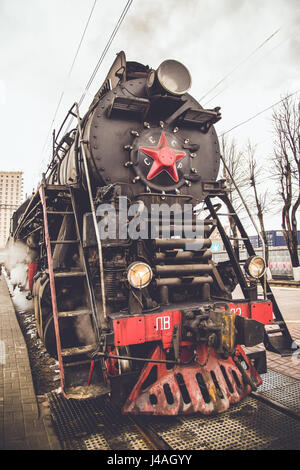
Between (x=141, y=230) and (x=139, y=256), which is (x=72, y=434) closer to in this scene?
(x=139, y=256)

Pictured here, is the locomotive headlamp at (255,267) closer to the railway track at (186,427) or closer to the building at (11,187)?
the railway track at (186,427)

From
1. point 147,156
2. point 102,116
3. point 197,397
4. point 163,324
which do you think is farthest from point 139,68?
point 197,397

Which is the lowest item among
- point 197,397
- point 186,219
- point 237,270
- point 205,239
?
point 197,397

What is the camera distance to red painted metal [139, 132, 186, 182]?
3662mm

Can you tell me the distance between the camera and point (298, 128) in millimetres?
13281

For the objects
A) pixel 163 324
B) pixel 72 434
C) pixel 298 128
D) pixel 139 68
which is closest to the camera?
pixel 72 434

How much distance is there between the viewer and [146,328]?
3.04m

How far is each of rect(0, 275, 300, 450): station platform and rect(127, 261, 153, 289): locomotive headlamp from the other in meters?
1.49

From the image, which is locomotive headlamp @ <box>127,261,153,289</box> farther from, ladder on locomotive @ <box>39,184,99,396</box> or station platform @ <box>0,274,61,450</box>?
station platform @ <box>0,274,61,450</box>

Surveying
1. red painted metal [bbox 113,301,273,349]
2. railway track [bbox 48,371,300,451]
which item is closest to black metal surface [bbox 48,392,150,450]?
railway track [bbox 48,371,300,451]

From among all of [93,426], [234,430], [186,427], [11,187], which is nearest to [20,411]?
[93,426]

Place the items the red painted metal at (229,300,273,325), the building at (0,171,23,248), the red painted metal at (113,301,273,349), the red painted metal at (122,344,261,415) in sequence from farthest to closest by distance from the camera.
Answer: the building at (0,171,23,248) < the red painted metal at (229,300,273,325) < the red painted metal at (122,344,261,415) < the red painted metal at (113,301,273,349)

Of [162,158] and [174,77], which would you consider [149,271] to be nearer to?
[162,158]
